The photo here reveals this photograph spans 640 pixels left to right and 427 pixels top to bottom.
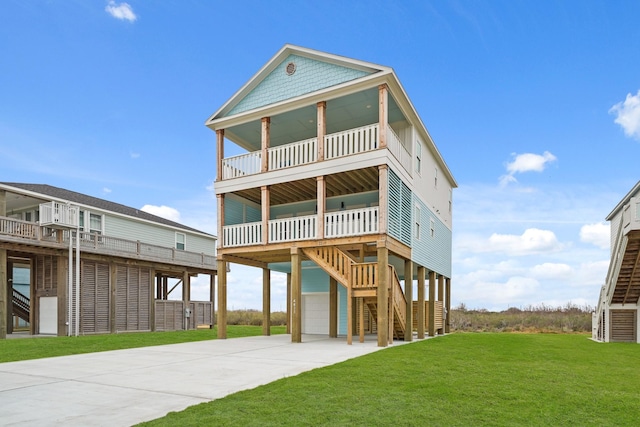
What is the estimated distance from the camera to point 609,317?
1889cm

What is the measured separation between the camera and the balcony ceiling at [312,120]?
17.0 m

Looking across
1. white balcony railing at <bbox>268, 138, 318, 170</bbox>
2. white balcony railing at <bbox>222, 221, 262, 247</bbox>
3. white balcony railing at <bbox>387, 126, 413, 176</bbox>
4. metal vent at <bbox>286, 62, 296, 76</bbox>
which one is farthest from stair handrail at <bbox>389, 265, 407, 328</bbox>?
metal vent at <bbox>286, 62, 296, 76</bbox>

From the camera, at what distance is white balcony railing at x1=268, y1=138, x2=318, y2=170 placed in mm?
16750

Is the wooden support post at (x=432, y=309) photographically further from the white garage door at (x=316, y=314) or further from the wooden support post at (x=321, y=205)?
the wooden support post at (x=321, y=205)

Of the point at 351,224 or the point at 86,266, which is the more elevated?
the point at 351,224

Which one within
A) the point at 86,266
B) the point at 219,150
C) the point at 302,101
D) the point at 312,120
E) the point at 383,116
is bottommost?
the point at 86,266

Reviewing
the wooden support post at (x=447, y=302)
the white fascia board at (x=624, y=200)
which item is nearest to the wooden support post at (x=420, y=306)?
the wooden support post at (x=447, y=302)

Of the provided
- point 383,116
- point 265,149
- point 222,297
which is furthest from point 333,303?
point 383,116

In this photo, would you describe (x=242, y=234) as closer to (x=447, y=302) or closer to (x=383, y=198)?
(x=383, y=198)

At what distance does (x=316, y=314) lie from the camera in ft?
74.0

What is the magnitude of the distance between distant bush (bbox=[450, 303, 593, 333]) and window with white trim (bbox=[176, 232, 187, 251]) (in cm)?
1942

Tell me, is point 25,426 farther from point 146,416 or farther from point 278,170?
point 278,170

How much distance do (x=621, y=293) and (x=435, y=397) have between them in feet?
52.0

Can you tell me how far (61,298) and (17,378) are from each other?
45.6 feet
